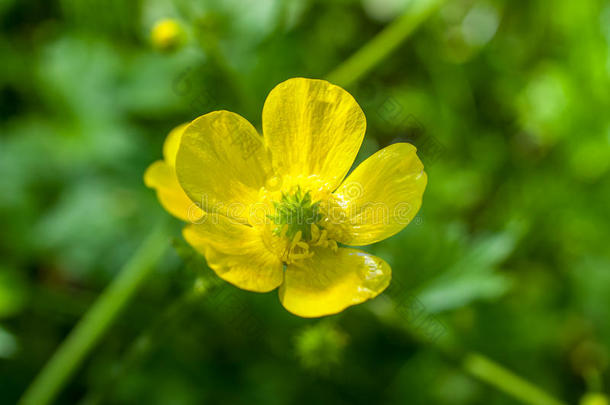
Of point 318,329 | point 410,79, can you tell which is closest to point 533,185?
point 410,79

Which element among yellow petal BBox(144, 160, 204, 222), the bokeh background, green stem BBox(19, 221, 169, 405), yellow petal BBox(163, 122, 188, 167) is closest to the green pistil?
yellow petal BBox(144, 160, 204, 222)

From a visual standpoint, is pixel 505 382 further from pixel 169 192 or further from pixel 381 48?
pixel 381 48

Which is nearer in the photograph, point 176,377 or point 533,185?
point 176,377

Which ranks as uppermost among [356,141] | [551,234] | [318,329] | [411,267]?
[356,141]

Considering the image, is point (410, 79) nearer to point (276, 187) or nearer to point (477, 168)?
point (477, 168)

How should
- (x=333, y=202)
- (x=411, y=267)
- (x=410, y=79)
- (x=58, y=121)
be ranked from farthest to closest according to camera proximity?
(x=410, y=79) < (x=58, y=121) < (x=411, y=267) < (x=333, y=202)

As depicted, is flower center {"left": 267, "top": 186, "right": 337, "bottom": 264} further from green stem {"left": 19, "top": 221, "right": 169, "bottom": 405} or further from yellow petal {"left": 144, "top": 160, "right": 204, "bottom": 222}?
green stem {"left": 19, "top": 221, "right": 169, "bottom": 405}

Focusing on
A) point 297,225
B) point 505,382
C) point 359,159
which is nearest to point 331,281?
point 297,225

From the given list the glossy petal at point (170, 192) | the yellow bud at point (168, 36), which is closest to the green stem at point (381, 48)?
the yellow bud at point (168, 36)
